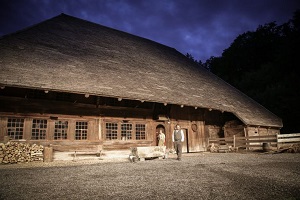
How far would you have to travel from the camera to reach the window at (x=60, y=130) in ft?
35.9

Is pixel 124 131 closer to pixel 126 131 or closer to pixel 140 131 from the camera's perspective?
pixel 126 131

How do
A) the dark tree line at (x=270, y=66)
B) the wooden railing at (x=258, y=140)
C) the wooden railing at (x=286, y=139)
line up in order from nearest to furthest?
the wooden railing at (x=286, y=139), the wooden railing at (x=258, y=140), the dark tree line at (x=270, y=66)

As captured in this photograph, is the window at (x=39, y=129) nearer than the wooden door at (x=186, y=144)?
Yes

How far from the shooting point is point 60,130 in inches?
436

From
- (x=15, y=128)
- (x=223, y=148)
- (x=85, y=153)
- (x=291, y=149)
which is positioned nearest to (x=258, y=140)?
(x=291, y=149)

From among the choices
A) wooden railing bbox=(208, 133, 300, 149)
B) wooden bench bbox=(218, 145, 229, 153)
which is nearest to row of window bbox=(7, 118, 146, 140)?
wooden bench bbox=(218, 145, 229, 153)

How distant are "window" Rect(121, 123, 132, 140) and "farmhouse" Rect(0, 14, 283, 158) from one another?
0.21 feet

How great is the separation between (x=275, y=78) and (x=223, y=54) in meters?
17.9

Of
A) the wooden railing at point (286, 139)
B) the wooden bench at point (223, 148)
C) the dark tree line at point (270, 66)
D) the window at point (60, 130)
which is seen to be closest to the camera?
the window at point (60, 130)

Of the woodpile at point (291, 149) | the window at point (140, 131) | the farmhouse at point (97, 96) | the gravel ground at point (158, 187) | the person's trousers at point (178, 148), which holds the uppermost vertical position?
the farmhouse at point (97, 96)

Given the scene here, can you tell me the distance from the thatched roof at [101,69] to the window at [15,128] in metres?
2.30

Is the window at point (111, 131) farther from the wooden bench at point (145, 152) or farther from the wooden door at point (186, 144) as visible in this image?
the wooden door at point (186, 144)

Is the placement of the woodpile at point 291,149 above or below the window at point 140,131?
below

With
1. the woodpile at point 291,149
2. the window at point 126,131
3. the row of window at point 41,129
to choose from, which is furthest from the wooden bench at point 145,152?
the woodpile at point 291,149
